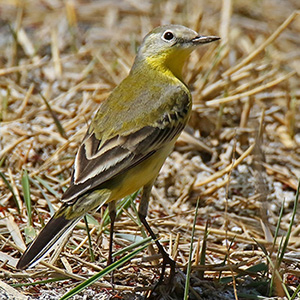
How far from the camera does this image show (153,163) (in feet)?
14.2

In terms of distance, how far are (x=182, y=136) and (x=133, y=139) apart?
64.4 inches

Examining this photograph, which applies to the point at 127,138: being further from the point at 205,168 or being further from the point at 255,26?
the point at 255,26

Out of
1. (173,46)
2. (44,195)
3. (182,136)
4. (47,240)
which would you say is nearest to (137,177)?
(47,240)

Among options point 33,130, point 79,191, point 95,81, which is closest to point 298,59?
point 95,81

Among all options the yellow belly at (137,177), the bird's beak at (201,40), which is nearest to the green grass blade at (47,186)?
the yellow belly at (137,177)

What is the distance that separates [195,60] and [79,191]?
3.54 m

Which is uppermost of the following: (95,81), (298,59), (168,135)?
(168,135)

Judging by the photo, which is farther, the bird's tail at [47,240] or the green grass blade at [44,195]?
the green grass blade at [44,195]

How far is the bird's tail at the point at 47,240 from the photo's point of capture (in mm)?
3504

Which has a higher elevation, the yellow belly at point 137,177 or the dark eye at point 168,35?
the dark eye at point 168,35

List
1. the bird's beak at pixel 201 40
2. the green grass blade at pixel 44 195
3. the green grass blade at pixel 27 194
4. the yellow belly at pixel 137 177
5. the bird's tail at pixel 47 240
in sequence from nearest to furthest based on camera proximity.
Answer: the bird's tail at pixel 47 240, the yellow belly at pixel 137 177, the green grass blade at pixel 27 194, the green grass blade at pixel 44 195, the bird's beak at pixel 201 40

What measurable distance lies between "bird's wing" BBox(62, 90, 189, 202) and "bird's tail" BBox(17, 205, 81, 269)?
140 mm

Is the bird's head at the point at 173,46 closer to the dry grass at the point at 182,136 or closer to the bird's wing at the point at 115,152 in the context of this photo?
the bird's wing at the point at 115,152

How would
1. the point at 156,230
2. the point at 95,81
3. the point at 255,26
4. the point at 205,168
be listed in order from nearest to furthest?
the point at 156,230
the point at 205,168
the point at 95,81
the point at 255,26
